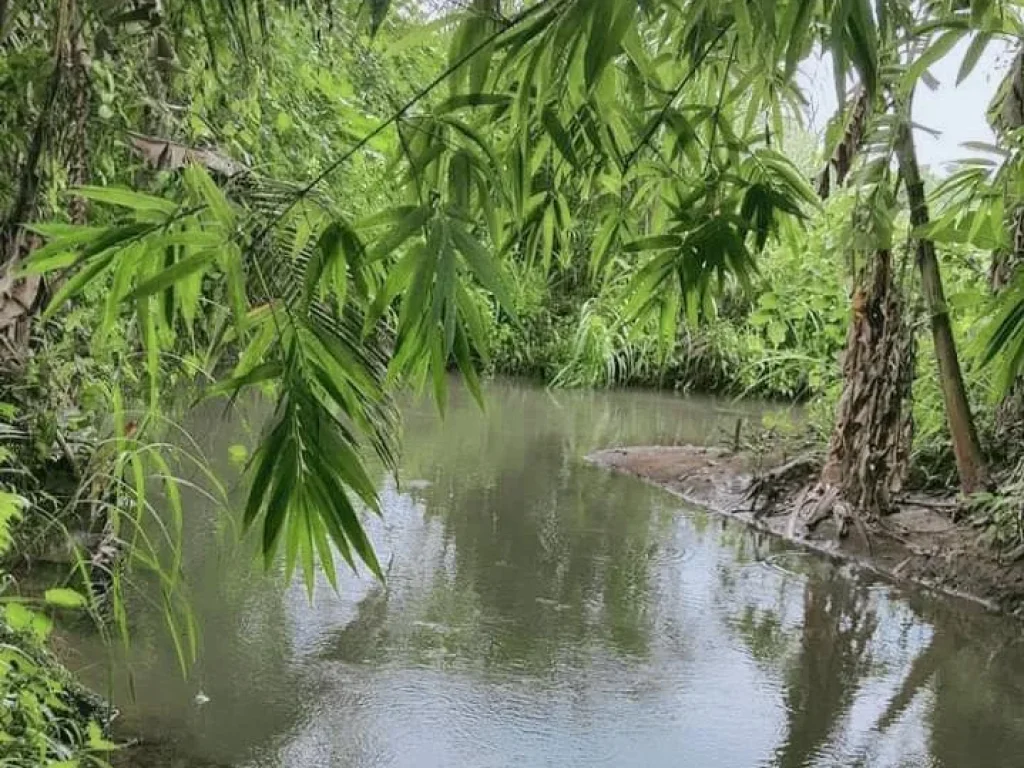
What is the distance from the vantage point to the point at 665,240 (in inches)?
37.7

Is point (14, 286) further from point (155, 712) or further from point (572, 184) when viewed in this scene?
point (155, 712)

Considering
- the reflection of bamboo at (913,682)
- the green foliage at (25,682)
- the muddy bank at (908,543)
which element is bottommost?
the reflection of bamboo at (913,682)

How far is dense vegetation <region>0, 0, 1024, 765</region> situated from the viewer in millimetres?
678

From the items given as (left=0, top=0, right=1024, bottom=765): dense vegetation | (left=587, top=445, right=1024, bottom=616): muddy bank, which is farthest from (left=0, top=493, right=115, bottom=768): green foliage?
(left=587, top=445, right=1024, bottom=616): muddy bank

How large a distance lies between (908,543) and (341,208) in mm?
2863

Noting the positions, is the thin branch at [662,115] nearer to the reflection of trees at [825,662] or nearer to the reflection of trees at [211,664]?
the reflection of trees at [211,664]

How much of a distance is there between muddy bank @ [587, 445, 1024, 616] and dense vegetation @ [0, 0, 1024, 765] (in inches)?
65.1

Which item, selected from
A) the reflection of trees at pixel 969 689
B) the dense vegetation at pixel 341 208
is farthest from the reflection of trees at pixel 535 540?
the dense vegetation at pixel 341 208

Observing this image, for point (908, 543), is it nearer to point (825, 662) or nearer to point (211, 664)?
point (825, 662)

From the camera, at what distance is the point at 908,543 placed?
149 inches

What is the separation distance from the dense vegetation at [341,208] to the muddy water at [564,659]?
1.32 ft

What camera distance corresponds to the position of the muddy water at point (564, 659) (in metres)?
2.25

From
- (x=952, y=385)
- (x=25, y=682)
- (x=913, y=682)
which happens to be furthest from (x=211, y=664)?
(x=952, y=385)

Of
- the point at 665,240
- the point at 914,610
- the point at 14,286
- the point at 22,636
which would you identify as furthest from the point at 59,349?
the point at 914,610
